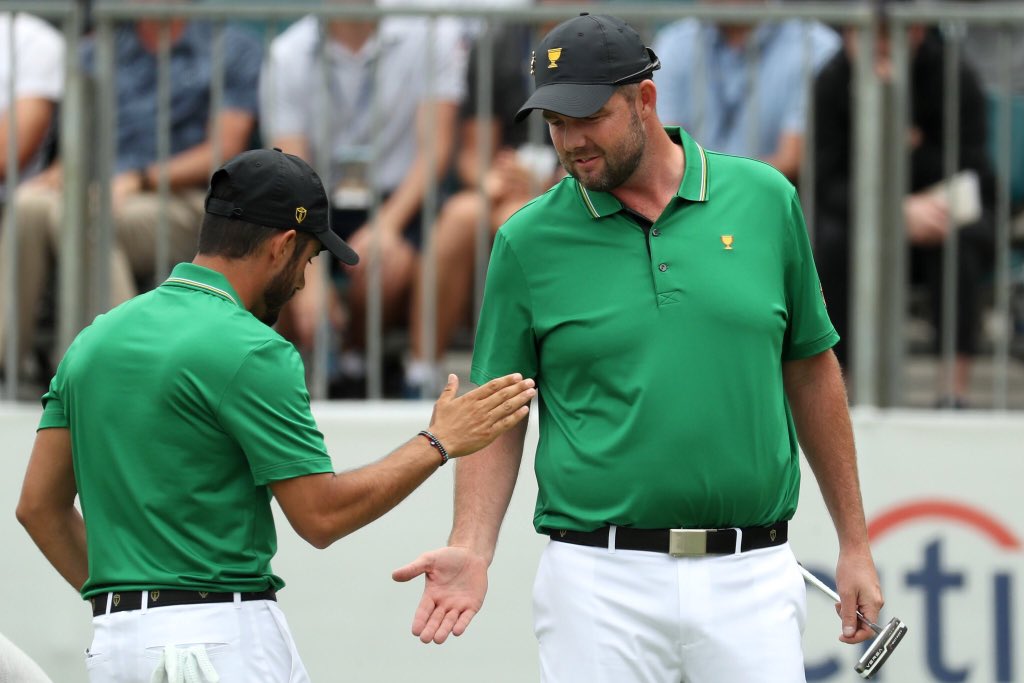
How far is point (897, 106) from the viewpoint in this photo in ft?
18.6

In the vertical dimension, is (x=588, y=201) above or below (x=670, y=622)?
above

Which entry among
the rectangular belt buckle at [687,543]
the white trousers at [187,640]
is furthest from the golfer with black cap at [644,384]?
the white trousers at [187,640]

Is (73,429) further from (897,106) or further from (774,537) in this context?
(897,106)

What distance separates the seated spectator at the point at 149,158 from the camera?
559 centimetres

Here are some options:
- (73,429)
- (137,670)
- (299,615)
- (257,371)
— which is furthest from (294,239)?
(299,615)

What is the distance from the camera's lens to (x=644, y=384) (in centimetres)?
344

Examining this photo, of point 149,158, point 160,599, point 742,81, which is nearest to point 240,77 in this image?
point 149,158

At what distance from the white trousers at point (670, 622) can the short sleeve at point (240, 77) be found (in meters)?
2.63

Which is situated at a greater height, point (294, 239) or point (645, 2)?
point (645, 2)

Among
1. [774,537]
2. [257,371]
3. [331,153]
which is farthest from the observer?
[331,153]

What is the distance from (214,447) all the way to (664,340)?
97 centimetres

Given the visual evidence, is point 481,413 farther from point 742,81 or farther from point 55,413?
point 742,81

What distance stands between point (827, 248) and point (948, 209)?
0.44m

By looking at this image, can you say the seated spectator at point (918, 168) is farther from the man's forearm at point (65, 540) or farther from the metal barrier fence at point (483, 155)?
the man's forearm at point (65, 540)
